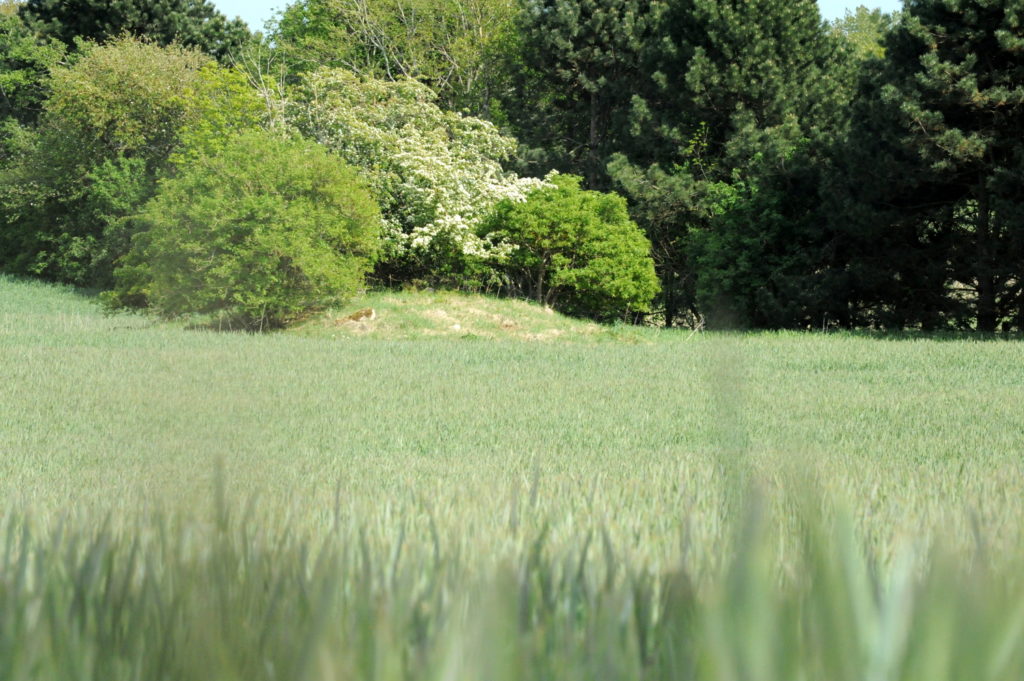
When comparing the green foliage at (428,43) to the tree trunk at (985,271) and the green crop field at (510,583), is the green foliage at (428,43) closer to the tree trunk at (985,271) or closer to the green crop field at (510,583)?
the tree trunk at (985,271)

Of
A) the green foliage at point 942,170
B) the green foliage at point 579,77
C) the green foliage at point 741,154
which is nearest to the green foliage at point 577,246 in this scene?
the green foliage at point 741,154

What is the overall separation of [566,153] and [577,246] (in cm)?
744

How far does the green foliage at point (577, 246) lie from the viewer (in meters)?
25.8

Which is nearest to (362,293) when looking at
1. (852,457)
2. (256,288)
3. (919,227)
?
(256,288)

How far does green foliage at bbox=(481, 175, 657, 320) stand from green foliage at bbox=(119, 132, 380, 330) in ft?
17.5

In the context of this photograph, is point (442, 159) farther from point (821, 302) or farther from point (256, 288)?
point (821, 302)

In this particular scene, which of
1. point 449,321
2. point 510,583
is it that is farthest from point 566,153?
point 510,583

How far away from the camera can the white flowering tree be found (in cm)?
2503

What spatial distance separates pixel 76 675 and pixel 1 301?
3316cm

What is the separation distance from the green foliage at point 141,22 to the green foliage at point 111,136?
3.83 ft

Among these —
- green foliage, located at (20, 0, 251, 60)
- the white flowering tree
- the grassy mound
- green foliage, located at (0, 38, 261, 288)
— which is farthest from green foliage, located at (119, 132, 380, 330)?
green foliage, located at (20, 0, 251, 60)

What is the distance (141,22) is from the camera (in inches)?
1417

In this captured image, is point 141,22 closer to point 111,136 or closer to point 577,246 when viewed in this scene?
point 111,136

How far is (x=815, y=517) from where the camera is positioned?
672mm
